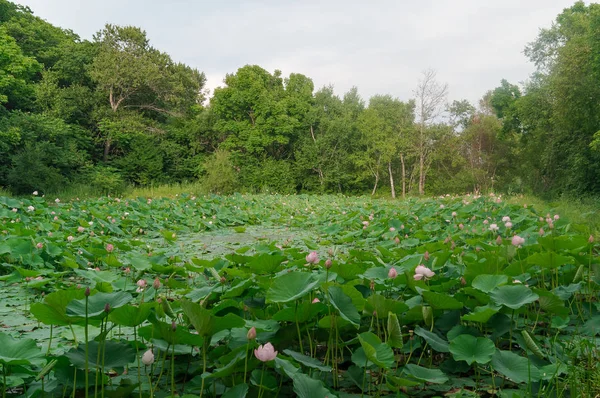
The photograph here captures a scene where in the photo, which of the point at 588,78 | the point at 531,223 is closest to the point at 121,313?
the point at 531,223

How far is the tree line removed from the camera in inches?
493

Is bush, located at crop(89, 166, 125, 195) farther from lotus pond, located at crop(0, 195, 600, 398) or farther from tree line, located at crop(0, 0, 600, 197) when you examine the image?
lotus pond, located at crop(0, 195, 600, 398)

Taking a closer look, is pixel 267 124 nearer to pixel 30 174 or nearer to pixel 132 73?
pixel 132 73

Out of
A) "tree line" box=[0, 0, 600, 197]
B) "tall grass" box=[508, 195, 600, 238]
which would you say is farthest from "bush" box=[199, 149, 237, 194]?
"tall grass" box=[508, 195, 600, 238]

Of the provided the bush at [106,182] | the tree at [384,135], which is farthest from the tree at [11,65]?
the tree at [384,135]

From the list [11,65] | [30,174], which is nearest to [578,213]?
[30,174]

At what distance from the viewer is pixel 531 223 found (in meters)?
3.91

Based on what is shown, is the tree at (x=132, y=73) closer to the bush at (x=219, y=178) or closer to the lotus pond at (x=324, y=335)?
the bush at (x=219, y=178)

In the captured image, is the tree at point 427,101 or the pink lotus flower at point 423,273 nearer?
the pink lotus flower at point 423,273

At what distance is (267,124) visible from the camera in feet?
72.6

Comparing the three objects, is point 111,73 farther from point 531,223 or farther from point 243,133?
point 531,223

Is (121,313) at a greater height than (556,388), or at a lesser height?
greater

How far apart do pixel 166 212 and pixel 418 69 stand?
16336 millimetres

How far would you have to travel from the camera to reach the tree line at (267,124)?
493 inches
